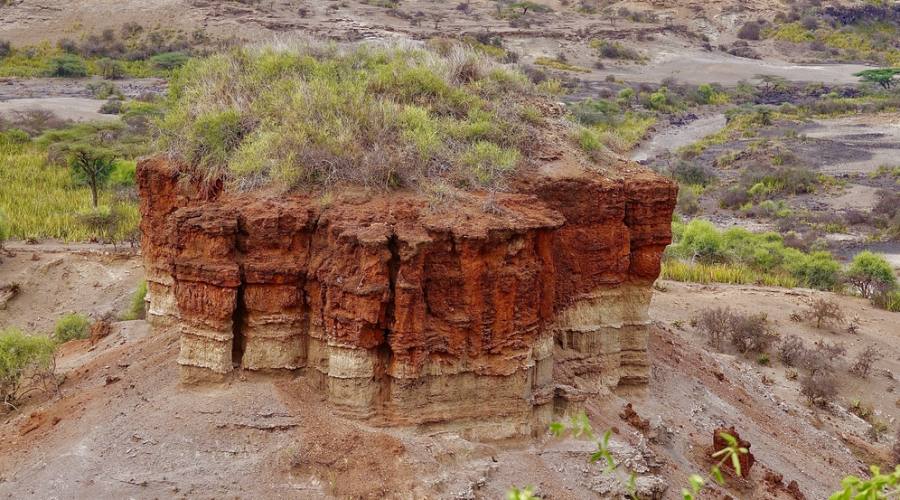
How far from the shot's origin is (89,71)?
58625 mm

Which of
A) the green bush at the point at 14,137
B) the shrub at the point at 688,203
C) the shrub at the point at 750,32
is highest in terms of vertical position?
the shrub at the point at 750,32

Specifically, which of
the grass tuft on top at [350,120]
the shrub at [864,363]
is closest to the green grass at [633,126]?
the shrub at [864,363]

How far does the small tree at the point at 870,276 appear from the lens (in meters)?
26.5

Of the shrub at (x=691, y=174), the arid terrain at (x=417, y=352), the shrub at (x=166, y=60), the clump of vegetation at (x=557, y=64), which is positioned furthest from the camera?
the clump of vegetation at (x=557, y=64)

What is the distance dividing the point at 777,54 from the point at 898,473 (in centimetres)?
8747

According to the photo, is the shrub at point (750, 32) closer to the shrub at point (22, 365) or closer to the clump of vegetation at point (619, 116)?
the clump of vegetation at point (619, 116)

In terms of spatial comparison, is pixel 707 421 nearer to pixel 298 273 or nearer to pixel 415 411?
pixel 415 411

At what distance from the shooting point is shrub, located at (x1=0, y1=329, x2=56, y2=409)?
1268cm

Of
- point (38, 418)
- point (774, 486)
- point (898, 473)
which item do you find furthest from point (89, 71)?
point (898, 473)

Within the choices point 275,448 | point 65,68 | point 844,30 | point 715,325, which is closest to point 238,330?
point 275,448

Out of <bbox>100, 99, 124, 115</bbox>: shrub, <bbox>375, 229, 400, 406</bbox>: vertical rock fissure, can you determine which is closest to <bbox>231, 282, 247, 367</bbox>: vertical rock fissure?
<bbox>375, 229, 400, 406</bbox>: vertical rock fissure

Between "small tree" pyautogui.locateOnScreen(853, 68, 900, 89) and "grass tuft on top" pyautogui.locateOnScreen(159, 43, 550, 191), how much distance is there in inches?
2650

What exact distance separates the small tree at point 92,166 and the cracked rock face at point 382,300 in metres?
21.1

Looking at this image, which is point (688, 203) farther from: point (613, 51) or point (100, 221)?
point (613, 51)
